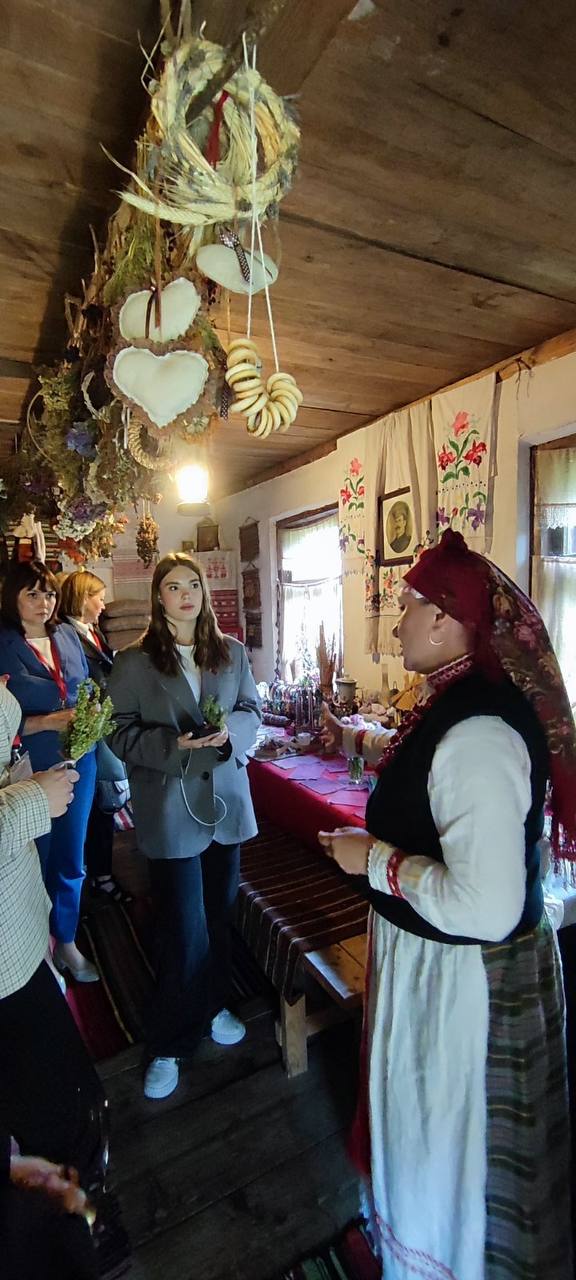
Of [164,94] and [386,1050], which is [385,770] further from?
[164,94]

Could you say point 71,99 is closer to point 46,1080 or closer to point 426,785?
point 426,785

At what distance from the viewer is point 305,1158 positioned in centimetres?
154

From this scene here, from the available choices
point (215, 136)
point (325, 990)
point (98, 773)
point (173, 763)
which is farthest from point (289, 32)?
point (98, 773)

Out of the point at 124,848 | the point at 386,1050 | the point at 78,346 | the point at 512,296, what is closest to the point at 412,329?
the point at 512,296

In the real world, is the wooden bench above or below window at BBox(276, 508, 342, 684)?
below

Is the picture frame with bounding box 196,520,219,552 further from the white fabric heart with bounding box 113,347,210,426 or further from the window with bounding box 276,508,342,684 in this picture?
the white fabric heart with bounding box 113,347,210,426

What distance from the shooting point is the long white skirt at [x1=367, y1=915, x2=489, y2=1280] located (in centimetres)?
103

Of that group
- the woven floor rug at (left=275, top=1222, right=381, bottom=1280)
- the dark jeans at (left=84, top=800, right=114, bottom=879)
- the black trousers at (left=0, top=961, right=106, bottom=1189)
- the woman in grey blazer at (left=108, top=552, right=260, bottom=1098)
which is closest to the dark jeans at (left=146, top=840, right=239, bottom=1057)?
the woman in grey blazer at (left=108, top=552, right=260, bottom=1098)

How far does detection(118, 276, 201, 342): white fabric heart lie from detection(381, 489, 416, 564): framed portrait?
213 cm

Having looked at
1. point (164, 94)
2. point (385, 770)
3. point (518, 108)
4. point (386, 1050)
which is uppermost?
point (518, 108)

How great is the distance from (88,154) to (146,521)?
10.3ft

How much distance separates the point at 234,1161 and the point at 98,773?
1714 mm

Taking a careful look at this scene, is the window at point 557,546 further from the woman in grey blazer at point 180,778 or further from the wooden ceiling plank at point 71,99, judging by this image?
the wooden ceiling plank at point 71,99

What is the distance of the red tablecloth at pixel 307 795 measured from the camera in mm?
2303
